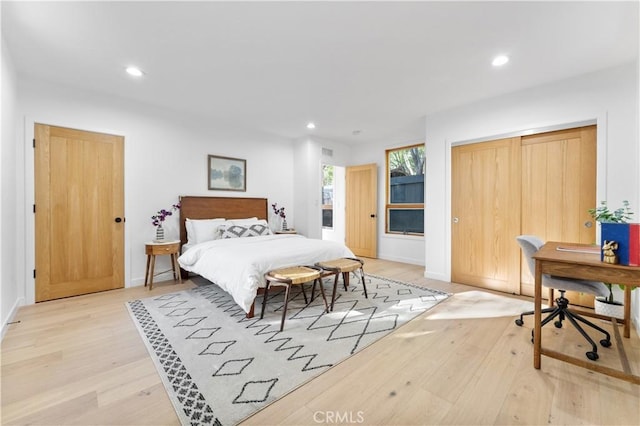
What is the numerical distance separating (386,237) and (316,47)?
4116 mm

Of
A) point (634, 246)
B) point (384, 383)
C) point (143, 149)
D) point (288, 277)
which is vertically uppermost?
point (143, 149)

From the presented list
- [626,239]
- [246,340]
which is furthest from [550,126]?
[246,340]

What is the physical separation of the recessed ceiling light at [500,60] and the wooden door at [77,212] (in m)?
4.55

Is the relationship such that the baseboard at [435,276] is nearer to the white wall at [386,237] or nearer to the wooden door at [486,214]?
the wooden door at [486,214]

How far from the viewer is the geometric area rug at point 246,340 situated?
1617 mm

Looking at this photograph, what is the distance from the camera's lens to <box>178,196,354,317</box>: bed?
279 cm

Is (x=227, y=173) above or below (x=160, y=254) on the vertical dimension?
above

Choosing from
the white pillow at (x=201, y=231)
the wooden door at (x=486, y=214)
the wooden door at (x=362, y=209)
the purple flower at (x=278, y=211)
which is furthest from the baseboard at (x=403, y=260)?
the white pillow at (x=201, y=231)

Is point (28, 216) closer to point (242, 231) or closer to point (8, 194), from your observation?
point (8, 194)

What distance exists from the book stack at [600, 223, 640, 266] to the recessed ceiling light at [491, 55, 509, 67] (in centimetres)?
184

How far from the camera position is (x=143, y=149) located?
395 cm

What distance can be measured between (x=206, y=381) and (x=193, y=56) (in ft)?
9.09

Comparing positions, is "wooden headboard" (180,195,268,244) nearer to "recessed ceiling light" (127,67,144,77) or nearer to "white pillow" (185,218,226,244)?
"white pillow" (185,218,226,244)

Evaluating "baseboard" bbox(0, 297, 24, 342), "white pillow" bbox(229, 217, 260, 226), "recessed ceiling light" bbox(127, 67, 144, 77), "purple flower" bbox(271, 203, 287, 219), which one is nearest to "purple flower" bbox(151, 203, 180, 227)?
"white pillow" bbox(229, 217, 260, 226)
